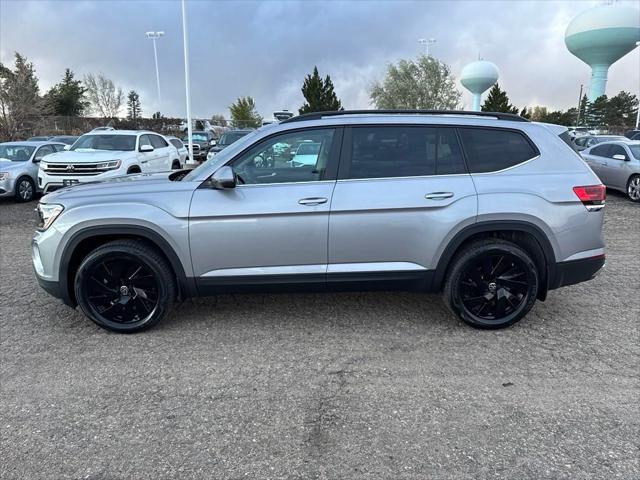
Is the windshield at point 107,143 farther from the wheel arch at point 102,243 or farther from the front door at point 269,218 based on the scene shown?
the front door at point 269,218

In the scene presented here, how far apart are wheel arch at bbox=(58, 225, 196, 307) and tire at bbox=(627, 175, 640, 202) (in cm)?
1189

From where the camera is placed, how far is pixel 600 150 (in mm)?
13250

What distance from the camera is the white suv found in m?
10.3

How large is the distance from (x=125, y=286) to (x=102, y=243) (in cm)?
43

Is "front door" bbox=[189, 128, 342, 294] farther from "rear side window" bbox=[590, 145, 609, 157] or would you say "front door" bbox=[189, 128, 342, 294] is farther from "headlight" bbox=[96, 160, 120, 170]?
"rear side window" bbox=[590, 145, 609, 157]

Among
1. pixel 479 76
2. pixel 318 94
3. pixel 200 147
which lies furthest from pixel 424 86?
pixel 200 147

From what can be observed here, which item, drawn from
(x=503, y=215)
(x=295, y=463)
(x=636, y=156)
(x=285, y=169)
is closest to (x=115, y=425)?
(x=295, y=463)

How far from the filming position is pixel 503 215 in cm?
389

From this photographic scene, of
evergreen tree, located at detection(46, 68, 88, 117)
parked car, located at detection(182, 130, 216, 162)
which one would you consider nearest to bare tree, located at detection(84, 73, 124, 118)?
evergreen tree, located at detection(46, 68, 88, 117)

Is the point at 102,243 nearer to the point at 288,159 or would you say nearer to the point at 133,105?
the point at 288,159

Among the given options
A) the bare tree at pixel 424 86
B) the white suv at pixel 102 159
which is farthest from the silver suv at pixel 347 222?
the bare tree at pixel 424 86

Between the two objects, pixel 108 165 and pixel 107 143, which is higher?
pixel 107 143

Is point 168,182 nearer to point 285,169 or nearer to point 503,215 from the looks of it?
point 285,169

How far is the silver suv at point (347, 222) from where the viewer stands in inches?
150
